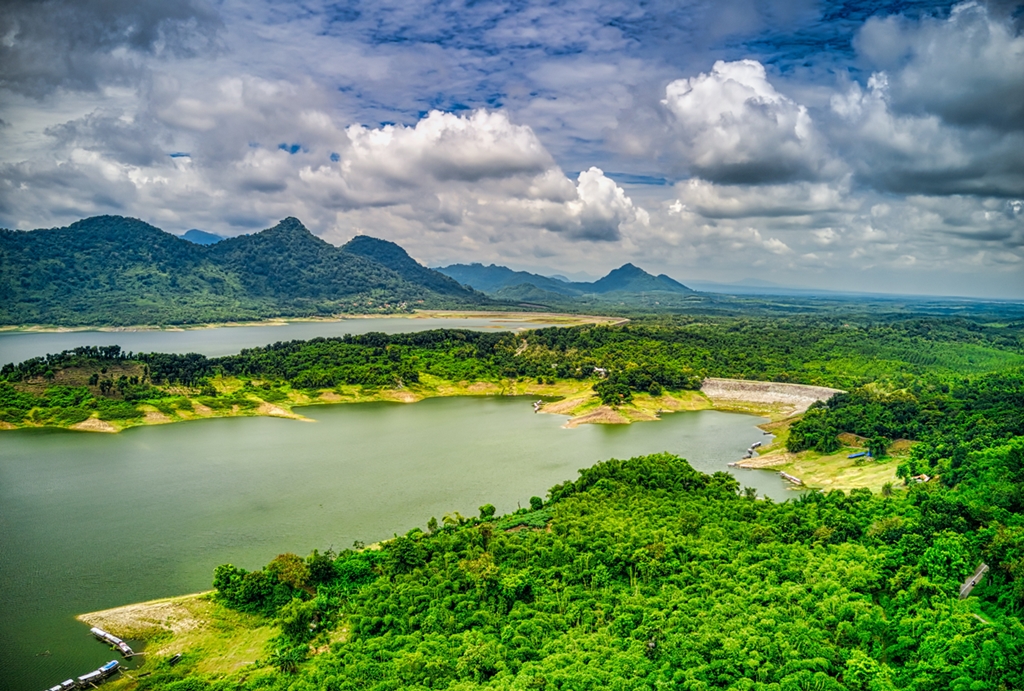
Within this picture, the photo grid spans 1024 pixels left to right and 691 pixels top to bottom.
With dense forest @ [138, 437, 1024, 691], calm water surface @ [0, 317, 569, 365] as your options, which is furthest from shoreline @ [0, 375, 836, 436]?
calm water surface @ [0, 317, 569, 365]

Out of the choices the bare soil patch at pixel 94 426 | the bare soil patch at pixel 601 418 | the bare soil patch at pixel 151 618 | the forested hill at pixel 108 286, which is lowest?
the bare soil patch at pixel 151 618

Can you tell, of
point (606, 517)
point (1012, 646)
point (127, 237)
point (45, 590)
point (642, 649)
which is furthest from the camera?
point (127, 237)

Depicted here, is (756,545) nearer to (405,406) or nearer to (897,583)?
(897,583)

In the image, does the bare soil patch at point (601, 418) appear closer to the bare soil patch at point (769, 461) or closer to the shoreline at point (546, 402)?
the shoreline at point (546, 402)

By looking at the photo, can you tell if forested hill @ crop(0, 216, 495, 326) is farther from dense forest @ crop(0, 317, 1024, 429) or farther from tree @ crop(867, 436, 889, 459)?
tree @ crop(867, 436, 889, 459)

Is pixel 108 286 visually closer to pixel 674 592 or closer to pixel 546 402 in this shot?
pixel 546 402

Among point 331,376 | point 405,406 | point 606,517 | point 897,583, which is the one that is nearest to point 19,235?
point 331,376

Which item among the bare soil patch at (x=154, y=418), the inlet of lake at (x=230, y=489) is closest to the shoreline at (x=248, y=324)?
the inlet of lake at (x=230, y=489)
